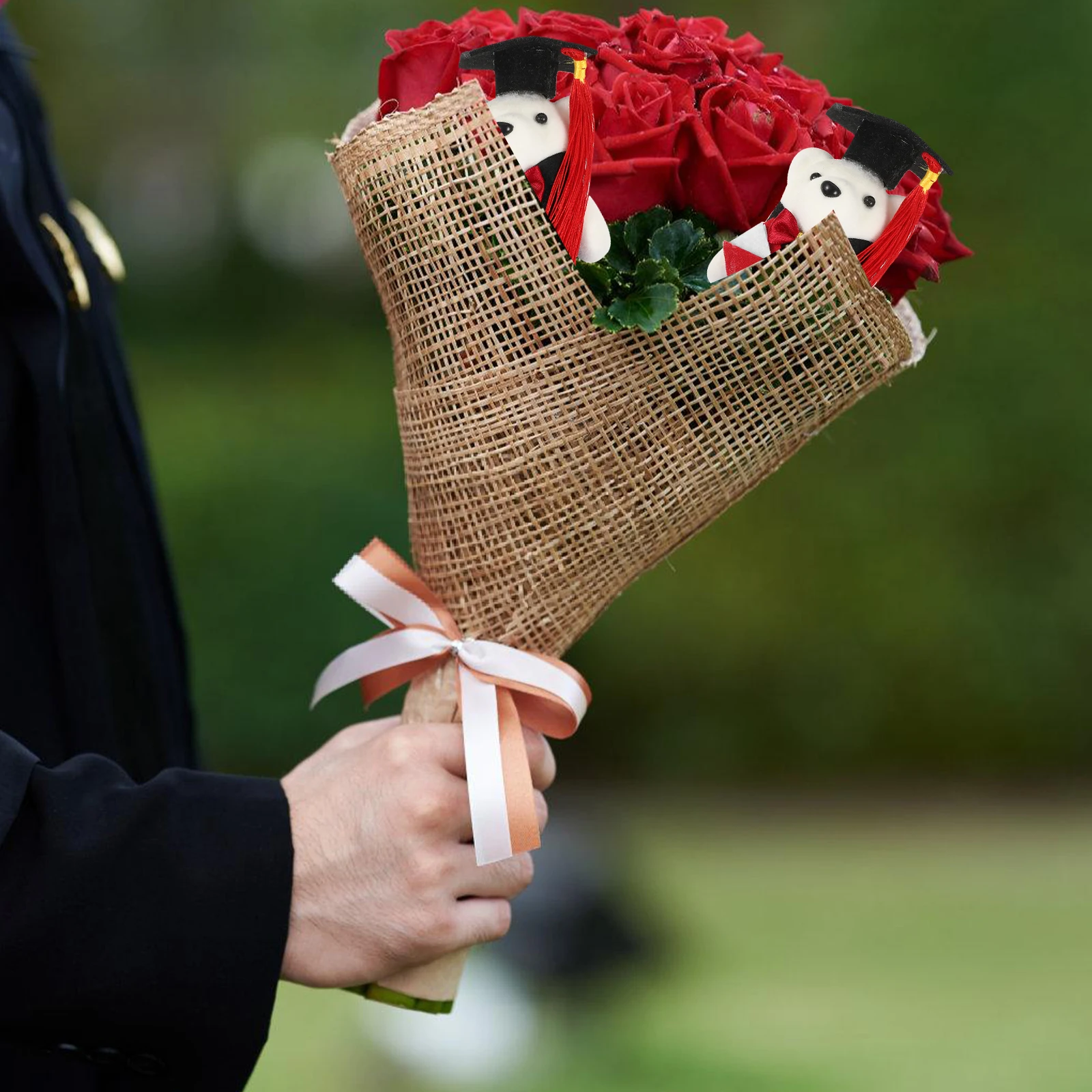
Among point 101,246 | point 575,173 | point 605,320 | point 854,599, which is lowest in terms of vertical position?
point 854,599

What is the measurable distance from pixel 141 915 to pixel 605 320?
0.55m

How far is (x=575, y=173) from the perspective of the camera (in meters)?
1.04

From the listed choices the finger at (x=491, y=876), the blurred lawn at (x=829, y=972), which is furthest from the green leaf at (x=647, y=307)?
the blurred lawn at (x=829, y=972)

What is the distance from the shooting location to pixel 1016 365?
16.9 feet

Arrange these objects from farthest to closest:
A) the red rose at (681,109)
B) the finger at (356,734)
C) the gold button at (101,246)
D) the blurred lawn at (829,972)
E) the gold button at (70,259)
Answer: the blurred lawn at (829,972), the gold button at (101,246), the gold button at (70,259), the finger at (356,734), the red rose at (681,109)

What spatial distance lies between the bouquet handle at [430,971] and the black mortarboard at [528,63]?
1.62 ft

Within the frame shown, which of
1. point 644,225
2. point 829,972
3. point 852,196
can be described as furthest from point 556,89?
point 829,972

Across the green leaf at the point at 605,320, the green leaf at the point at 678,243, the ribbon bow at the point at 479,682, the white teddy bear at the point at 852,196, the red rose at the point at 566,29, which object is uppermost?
the red rose at the point at 566,29

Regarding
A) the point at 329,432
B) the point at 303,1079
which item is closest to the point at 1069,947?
the point at 303,1079

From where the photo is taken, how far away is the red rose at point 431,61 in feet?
3.62

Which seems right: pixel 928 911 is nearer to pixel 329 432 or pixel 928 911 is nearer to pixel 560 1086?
pixel 560 1086

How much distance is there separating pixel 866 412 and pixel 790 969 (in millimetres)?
2128

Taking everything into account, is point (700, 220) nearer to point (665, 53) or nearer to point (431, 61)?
point (665, 53)

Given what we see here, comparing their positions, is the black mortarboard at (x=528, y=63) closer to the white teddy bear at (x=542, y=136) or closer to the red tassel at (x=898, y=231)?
the white teddy bear at (x=542, y=136)
